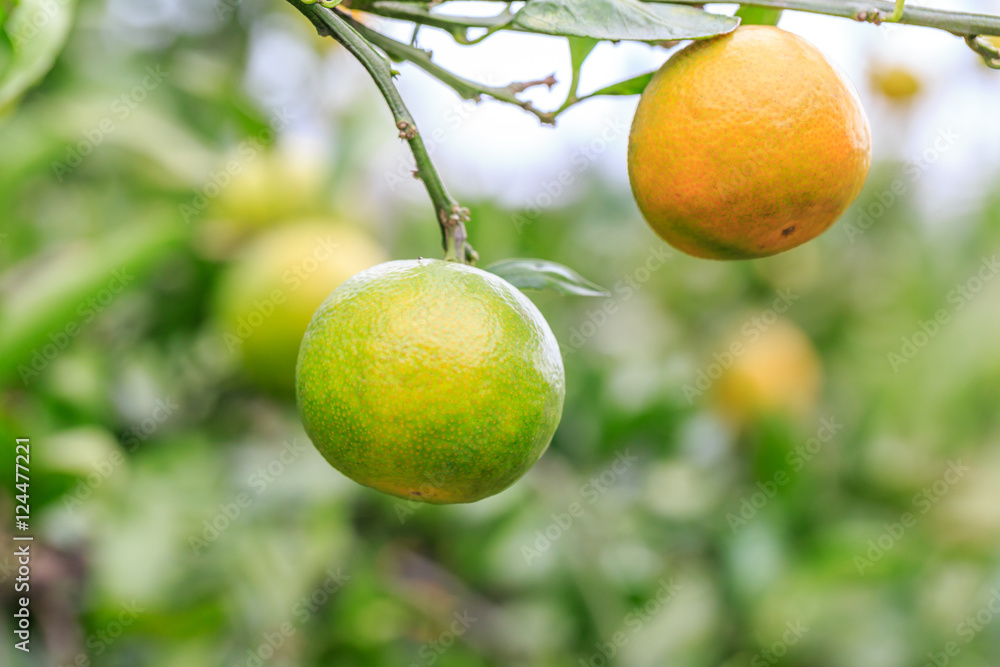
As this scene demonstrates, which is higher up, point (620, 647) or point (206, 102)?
point (206, 102)

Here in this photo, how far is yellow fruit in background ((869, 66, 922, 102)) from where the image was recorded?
8.43 feet

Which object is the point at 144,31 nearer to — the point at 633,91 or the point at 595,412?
the point at 595,412

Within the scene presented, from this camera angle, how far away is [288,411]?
1786 mm

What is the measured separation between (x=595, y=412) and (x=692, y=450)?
1.18 feet

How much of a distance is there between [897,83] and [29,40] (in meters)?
2.50

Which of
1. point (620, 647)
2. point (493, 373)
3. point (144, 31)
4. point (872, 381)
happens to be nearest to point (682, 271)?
point (872, 381)

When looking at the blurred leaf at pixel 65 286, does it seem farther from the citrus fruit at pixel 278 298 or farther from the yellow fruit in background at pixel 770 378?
the yellow fruit in background at pixel 770 378

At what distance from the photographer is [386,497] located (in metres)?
1.71

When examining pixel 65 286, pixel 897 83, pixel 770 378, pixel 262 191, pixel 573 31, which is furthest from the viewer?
pixel 897 83

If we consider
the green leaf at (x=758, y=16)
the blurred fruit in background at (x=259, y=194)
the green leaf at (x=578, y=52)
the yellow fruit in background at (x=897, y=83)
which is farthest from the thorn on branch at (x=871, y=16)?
the yellow fruit in background at (x=897, y=83)

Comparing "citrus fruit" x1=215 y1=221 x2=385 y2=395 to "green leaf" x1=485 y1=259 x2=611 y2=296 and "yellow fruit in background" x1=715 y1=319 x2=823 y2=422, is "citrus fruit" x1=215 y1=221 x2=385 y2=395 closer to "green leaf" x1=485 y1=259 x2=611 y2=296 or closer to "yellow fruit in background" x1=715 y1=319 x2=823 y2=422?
"green leaf" x1=485 y1=259 x2=611 y2=296

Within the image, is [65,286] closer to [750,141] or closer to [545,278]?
[545,278]

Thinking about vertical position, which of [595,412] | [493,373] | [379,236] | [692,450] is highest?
[493,373]

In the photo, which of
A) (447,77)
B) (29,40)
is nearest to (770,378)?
(447,77)
